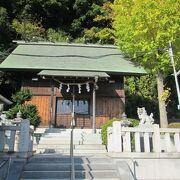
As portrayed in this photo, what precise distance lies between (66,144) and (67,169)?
5709 mm

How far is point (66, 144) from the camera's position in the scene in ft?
49.1

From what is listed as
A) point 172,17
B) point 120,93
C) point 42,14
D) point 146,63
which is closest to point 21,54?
point 120,93

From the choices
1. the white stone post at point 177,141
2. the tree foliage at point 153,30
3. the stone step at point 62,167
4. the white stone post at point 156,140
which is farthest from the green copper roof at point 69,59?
the stone step at point 62,167

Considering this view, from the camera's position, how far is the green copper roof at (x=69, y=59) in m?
20.5

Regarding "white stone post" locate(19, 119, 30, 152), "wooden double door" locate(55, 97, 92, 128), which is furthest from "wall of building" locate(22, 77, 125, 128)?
"white stone post" locate(19, 119, 30, 152)

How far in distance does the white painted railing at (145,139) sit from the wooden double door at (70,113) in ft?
33.6

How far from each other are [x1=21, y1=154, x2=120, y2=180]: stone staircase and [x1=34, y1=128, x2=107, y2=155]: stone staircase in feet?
11.0

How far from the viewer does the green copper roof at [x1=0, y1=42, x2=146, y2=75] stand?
20.5m

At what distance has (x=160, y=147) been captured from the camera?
9812 mm

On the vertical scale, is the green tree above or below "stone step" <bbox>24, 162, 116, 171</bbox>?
above

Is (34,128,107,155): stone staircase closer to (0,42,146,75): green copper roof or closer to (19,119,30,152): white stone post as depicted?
(19,119,30,152): white stone post

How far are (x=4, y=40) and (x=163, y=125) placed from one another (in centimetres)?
1984

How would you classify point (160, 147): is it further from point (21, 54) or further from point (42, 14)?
point (42, 14)

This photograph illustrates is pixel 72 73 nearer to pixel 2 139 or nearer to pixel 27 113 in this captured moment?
pixel 27 113
